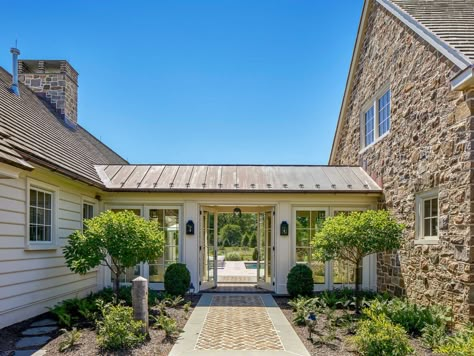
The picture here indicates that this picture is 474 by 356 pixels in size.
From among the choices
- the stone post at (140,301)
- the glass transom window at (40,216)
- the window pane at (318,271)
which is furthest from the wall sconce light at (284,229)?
the glass transom window at (40,216)

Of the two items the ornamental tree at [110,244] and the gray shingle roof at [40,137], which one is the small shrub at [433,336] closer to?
the ornamental tree at [110,244]

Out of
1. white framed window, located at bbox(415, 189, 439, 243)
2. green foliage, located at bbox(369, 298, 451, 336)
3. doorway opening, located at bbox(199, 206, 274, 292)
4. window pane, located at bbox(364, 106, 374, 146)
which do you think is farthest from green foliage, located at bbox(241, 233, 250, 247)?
green foliage, located at bbox(369, 298, 451, 336)

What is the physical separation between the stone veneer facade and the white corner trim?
136mm

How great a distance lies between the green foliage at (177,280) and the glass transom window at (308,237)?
2922mm

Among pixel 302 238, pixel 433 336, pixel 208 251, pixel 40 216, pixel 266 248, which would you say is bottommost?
pixel 433 336

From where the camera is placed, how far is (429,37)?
7035mm

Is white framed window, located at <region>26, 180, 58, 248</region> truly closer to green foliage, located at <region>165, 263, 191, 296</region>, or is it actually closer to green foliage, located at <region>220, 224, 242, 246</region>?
green foliage, located at <region>165, 263, 191, 296</region>

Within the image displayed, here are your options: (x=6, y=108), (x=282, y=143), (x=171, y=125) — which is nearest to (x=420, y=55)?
(x=6, y=108)

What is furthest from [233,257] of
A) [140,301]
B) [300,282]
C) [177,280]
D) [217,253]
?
[140,301]

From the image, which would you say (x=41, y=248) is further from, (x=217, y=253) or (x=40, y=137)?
(x=217, y=253)

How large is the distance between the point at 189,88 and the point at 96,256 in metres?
8.48

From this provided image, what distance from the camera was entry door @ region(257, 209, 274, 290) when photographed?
10516mm

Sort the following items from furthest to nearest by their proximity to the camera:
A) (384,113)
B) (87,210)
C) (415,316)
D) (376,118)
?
1. (376,118)
2. (384,113)
3. (87,210)
4. (415,316)

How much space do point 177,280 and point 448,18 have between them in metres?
7.91
